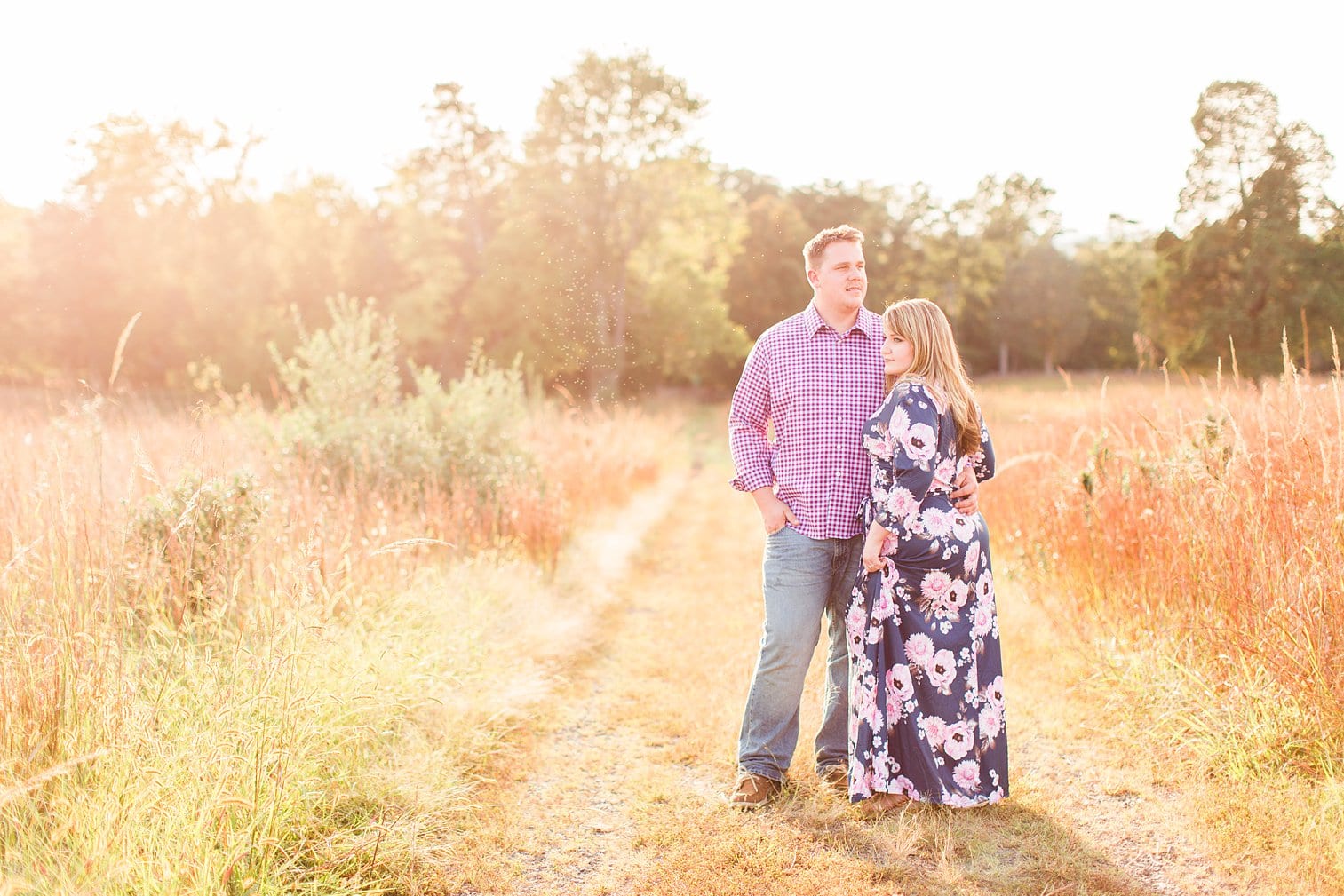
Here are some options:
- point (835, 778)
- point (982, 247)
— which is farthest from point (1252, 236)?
point (835, 778)

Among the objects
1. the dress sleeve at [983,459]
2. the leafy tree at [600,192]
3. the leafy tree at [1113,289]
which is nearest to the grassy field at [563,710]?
the dress sleeve at [983,459]

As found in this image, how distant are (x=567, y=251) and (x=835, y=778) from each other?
2268 cm

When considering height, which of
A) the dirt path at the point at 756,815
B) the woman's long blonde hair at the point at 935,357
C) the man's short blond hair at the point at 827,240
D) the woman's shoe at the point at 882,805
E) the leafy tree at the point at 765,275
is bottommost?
the dirt path at the point at 756,815

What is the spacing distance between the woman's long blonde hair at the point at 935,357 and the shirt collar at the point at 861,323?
0.21 metres

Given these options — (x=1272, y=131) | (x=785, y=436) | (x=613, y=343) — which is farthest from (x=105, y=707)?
(x=1272, y=131)

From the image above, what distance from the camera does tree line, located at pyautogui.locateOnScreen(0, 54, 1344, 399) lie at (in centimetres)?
2316

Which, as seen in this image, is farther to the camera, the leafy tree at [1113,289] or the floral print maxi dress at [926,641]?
the leafy tree at [1113,289]

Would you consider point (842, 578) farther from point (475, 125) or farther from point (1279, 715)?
point (475, 125)

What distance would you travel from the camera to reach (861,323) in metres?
3.50

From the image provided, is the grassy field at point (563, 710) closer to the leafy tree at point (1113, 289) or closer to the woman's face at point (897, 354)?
the woman's face at point (897, 354)

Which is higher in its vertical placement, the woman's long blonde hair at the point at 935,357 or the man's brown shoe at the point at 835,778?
the woman's long blonde hair at the point at 935,357

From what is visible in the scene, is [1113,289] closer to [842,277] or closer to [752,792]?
[842,277]

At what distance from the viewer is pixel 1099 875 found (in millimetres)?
2811

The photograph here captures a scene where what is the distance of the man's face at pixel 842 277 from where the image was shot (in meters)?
3.39
